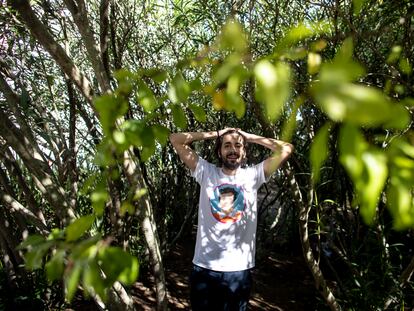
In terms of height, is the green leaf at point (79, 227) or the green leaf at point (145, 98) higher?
the green leaf at point (145, 98)

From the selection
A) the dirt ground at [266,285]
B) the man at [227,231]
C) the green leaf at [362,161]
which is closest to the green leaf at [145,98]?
the green leaf at [362,161]

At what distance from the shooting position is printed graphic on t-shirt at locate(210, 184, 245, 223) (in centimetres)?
268

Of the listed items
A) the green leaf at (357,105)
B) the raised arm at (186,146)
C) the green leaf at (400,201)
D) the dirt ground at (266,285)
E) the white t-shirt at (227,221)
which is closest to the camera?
the green leaf at (357,105)

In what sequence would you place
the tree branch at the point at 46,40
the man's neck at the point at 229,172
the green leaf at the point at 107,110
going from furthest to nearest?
the man's neck at the point at 229,172
the tree branch at the point at 46,40
the green leaf at the point at 107,110

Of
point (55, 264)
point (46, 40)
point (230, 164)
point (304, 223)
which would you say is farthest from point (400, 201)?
point (304, 223)

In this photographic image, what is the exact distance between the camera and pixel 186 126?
1131 millimetres

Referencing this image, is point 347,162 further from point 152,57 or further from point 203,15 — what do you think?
point 152,57

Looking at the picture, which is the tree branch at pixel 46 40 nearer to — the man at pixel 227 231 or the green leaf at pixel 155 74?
the man at pixel 227 231

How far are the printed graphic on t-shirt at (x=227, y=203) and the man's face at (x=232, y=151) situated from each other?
146mm

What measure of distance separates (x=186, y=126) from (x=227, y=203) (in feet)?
5.37

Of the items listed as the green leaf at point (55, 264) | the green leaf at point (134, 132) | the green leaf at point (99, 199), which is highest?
the green leaf at point (134, 132)

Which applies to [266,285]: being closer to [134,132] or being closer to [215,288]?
[215,288]

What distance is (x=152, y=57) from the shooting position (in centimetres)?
436

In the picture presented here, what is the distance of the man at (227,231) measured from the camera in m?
2.68
